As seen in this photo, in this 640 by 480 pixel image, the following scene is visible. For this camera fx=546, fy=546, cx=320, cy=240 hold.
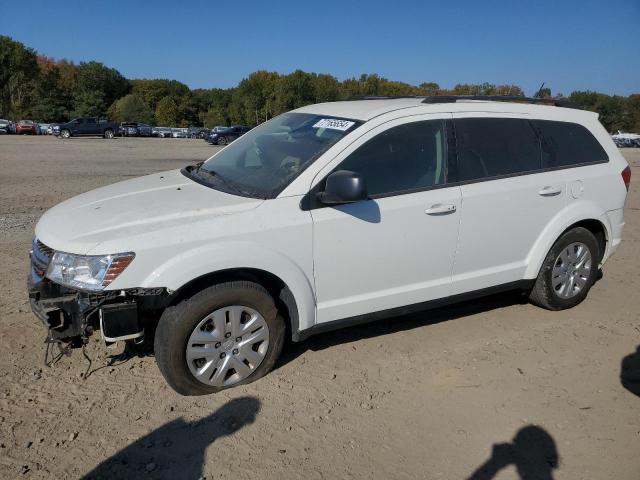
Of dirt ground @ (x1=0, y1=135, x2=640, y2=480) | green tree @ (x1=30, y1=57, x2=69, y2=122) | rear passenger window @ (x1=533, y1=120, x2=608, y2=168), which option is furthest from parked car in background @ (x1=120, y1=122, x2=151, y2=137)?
rear passenger window @ (x1=533, y1=120, x2=608, y2=168)

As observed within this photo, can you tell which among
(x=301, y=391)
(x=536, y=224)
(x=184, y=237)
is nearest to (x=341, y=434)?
(x=301, y=391)

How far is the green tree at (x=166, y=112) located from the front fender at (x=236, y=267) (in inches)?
3683

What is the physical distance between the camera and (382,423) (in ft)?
11.0

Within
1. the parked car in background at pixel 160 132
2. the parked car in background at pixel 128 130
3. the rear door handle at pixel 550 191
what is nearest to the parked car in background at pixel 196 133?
the parked car in background at pixel 160 132

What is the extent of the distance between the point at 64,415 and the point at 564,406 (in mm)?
3167

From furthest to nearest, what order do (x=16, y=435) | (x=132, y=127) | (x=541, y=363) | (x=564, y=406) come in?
(x=132, y=127) → (x=541, y=363) → (x=564, y=406) → (x=16, y=435)

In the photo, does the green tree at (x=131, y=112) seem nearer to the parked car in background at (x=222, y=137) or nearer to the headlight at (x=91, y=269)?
the parked car in background at (x=222, y=137)

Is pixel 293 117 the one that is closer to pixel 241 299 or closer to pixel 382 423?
pixel 241 299

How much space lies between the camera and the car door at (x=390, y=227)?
3.70 metres

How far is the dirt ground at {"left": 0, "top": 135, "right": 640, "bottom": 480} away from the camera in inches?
117

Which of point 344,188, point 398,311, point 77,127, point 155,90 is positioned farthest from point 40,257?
point 155,90

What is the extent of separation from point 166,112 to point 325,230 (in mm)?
95226

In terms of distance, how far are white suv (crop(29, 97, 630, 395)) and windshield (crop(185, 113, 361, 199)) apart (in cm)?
2

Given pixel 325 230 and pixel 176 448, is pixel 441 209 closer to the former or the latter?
pixel 325 230
